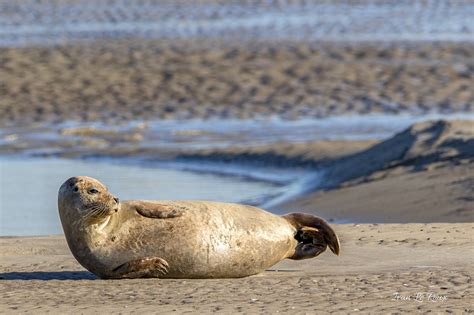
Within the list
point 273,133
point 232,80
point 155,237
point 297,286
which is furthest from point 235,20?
point 297,286

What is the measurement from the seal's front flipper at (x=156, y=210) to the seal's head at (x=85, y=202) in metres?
0.20

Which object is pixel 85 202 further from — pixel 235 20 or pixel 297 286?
pixel 235 20

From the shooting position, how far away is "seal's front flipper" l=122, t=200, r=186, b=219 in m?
6.04

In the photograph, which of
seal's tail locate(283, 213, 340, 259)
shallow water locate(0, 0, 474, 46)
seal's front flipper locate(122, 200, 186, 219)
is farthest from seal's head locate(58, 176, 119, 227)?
shallow water locate(0, 0, 474, 46)

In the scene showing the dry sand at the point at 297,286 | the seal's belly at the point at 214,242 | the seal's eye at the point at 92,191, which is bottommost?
the dry sand at the point at 297,286

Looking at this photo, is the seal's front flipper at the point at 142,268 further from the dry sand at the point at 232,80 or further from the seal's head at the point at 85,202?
the dry sand at the point at 232,80

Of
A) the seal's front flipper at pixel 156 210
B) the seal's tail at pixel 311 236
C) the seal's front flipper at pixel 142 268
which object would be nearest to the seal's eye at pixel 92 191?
the seal's front flipper at pixel 156 210

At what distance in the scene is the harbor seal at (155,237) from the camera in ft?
19.4

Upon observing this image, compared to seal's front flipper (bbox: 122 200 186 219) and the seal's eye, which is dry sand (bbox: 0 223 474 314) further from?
the seal's eye

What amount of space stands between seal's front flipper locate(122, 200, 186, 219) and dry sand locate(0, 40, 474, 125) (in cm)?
984

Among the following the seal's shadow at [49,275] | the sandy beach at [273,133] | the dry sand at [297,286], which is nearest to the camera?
the dry sand at [297,286]

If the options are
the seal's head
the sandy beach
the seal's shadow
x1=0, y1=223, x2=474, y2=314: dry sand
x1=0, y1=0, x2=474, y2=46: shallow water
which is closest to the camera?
x1=0, y1=223, x2=474, y2=314: dry sand

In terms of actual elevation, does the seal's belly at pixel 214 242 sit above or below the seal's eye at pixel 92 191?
below

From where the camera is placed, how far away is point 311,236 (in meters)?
6.31
